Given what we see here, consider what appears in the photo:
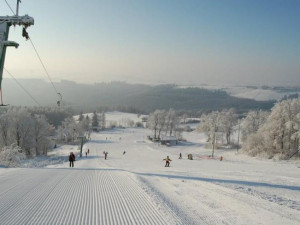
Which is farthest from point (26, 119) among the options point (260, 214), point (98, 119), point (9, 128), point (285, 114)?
point (98, 119)

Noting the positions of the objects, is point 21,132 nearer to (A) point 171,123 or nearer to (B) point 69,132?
(B) point 69,132

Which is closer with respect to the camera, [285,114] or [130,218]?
[130,218]

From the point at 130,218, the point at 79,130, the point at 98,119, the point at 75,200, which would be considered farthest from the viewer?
the point at 98,119

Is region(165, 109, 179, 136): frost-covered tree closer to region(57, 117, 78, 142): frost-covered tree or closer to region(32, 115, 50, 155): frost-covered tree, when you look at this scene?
region(57, 117, 78, 142): frost-covered tree

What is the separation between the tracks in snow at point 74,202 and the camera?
9852 millimetres

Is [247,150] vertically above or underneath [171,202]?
underneath

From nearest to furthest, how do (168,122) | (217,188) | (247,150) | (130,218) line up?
(130,218)
(217,188)
(247,150)
(168,122)

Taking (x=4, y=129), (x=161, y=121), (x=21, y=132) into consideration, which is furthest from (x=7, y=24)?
(x=161, y=121)

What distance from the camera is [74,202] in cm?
1200

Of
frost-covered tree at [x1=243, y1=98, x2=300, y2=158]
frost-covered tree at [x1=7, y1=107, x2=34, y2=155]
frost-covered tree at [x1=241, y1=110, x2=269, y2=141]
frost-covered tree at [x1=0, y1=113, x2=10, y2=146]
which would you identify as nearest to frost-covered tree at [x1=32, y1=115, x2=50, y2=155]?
frost-covered tree at [x1=7, y1=107, x2=34, y2=155]

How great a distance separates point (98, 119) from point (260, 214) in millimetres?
170573

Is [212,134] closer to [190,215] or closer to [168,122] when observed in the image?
[168,122]

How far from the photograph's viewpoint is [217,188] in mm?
15328

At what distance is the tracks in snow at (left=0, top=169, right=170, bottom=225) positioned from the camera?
9852mm
